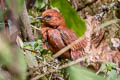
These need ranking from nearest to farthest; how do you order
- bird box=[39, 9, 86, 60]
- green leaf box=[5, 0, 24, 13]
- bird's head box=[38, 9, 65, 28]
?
green leaf box=[5, 0, 24, 13] → bird box=[39, 9, 86, 60] → bird's head box=[38, 9, 65, 28]

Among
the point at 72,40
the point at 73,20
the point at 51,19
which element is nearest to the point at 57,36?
the point at 72,40

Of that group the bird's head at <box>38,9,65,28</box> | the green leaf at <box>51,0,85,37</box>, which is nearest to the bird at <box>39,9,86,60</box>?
the bird's head at <box>38,9,65,28</box>

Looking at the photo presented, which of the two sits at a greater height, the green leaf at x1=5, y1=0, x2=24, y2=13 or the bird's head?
the green leaf at x1=5, y1=0, x2=24, y2=13

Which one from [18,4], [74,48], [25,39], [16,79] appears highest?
[18,4]

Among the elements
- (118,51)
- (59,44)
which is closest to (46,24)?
(59,44)

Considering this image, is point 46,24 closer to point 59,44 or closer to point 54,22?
point 54,22

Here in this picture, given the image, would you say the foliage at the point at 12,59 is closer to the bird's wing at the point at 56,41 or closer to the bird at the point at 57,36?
the bird at the point at 57,36

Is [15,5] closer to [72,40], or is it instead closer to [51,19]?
[72,40]

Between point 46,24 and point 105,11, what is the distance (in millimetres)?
952

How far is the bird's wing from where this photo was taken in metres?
2.63

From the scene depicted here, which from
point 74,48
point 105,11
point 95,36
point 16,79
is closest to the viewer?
point 16,79

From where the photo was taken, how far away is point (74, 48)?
2623mm

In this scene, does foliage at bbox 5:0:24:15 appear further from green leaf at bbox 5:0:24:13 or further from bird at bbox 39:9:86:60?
bird at bbox 39:9:86:60

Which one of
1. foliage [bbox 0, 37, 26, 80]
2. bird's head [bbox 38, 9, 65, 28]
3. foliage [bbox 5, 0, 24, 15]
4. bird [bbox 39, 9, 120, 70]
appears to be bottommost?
bird [bbox 39, 9, 120, 70]
